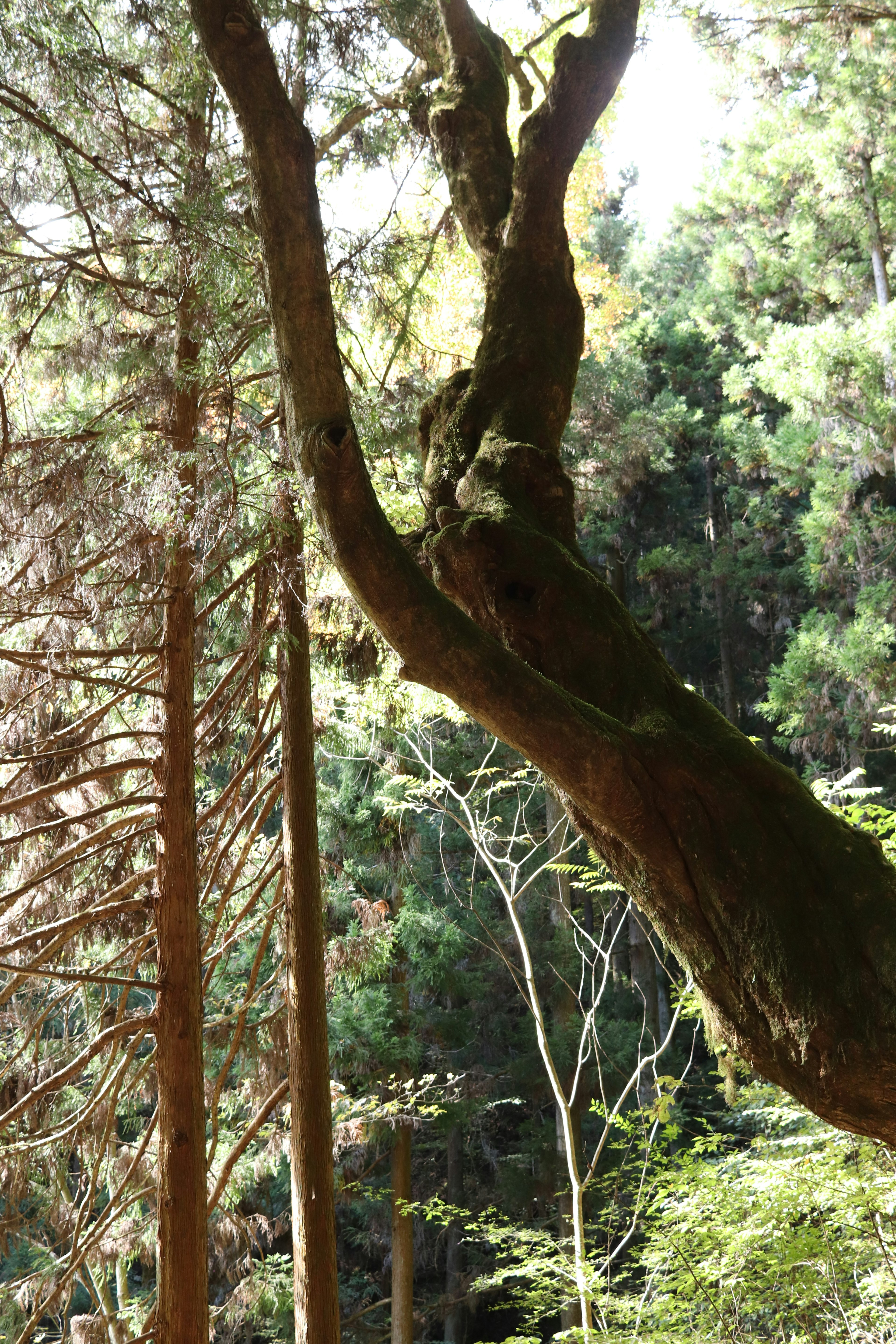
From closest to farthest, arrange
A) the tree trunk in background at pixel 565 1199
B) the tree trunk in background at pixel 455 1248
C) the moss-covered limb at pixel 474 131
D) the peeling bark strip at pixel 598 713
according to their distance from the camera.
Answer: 1. the peeling bark strip at pixel 598 713
2. the moss-covered limb at pixel 474 131
3. the tree trunk in background at pixel 565 1199
4. the tree trunk in background at pixel 455 1248

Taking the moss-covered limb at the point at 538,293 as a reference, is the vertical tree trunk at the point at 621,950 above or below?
below

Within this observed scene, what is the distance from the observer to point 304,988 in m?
4.61

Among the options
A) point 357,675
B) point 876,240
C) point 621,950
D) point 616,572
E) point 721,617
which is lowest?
point 621,950

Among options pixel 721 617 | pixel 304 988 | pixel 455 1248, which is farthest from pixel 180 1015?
pixel 721 617

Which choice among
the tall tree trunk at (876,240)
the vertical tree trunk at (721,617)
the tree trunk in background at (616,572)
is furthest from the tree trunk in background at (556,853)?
the tall tree trunk at (876,240)

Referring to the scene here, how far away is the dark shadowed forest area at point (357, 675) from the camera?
2.10m

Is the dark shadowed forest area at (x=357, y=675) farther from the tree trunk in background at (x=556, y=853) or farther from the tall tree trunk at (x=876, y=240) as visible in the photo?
the tree trunk in background at (x=556, y=853)

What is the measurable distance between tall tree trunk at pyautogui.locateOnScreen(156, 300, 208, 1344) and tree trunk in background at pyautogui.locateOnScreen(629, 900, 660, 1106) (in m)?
8.68

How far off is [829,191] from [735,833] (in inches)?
389

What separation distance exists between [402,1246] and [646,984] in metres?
4.95

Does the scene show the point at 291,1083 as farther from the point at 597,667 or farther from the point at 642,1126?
the point at 597,667

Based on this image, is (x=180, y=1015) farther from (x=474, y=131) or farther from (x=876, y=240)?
(x=876, y=240)

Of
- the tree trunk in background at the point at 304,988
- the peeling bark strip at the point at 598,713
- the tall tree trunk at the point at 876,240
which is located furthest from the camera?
the tall tree trunk at the point at 876,240

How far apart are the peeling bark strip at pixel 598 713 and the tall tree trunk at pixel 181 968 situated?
1362 millimetres
